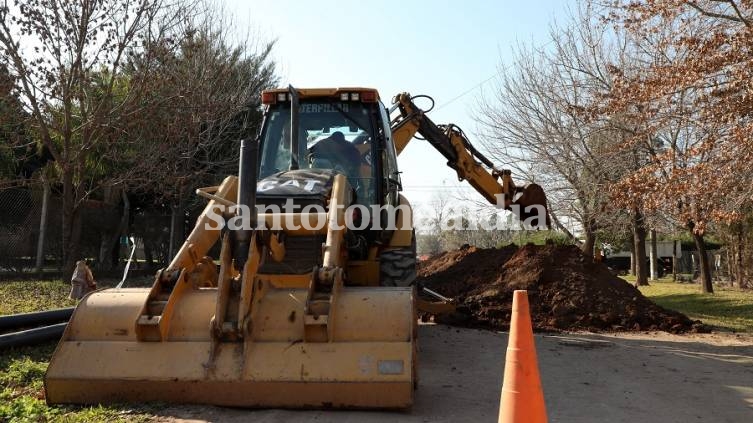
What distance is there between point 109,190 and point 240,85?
5.22 m

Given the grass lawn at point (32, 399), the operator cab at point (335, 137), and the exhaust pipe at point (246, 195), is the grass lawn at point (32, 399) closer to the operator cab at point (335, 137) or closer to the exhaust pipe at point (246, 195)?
the exhaust pipe at point (246, 195)

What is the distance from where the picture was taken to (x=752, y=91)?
945cm

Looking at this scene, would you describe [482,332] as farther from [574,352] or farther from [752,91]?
[752,91]

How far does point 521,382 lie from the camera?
14.4ft

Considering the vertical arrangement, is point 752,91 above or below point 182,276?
above

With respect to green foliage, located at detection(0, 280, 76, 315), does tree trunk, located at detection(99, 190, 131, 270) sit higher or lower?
higher

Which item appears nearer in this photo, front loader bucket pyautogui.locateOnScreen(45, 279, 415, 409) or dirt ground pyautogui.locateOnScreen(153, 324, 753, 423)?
front loader bucket pyautogui.locateOnScreen(45, 279, 415, 409)

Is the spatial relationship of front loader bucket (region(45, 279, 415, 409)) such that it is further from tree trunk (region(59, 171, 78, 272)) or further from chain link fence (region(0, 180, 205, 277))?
chain link fence (region(0, 180, 205, 277))

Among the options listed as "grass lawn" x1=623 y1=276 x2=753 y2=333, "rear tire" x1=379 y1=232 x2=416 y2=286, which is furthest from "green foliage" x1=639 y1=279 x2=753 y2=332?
"rear tire" x1=379 y1=232 x2=416 y2=286

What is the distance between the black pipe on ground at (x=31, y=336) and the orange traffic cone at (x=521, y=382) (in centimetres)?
553

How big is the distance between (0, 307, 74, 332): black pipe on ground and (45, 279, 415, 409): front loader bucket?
9.59ft

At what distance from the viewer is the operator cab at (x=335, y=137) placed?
7930mm

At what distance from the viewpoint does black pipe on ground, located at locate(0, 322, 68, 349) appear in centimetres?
735


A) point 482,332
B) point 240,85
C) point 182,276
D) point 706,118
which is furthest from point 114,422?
point 240,85
